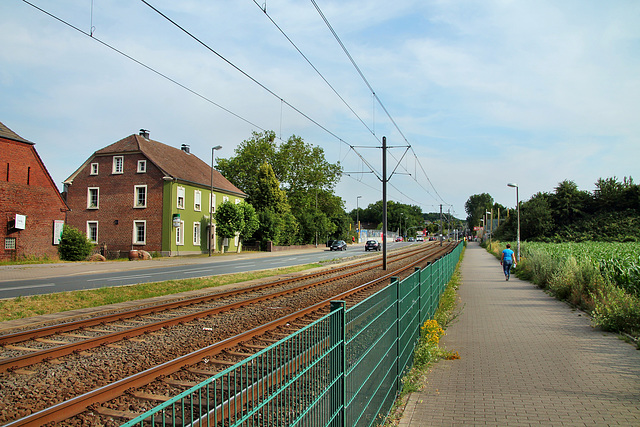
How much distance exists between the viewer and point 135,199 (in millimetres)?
43750

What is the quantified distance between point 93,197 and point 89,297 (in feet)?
112

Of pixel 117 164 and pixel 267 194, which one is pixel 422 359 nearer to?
pixel 117 164

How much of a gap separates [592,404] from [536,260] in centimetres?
1742

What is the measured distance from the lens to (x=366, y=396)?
13.9 ft

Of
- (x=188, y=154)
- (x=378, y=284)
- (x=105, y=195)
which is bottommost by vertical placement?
(x=378, y=284)

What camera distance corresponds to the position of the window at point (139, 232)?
43.2m

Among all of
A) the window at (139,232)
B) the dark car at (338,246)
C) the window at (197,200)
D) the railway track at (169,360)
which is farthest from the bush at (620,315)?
the dark car at (338,246)

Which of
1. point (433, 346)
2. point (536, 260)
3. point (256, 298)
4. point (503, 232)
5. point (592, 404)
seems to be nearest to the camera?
point (592, 404)

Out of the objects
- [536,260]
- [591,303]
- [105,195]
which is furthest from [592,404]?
[105,195]

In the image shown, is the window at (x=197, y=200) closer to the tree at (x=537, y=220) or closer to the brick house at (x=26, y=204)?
the brick house at (x=26, y=204)

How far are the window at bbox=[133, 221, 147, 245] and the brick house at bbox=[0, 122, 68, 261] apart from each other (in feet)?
31.1

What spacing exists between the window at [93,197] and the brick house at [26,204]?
427 inches

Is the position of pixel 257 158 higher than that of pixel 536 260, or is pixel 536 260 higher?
pixel 257 158

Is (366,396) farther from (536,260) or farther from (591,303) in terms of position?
(536,260)
